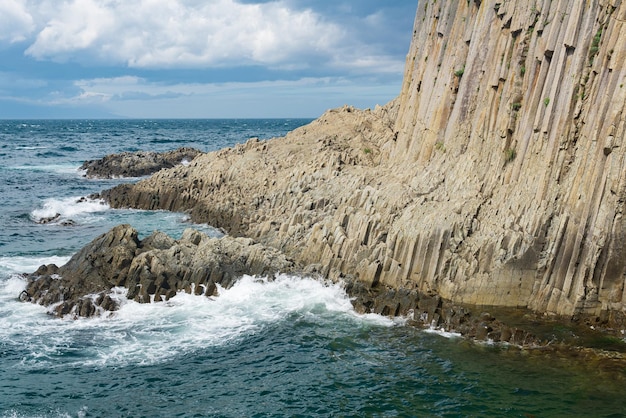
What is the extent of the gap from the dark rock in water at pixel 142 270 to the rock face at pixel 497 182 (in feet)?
9.81

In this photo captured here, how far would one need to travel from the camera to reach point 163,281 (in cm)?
3030

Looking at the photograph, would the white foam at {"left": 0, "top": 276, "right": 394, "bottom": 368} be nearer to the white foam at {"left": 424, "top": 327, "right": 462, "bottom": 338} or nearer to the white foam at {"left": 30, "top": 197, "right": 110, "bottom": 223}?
the white foam at {"left": 424, "top": 327, "right": 462, "bottom": 338}

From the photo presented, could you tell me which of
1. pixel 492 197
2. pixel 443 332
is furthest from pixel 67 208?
pixel 443 332

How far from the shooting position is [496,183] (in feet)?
98.0

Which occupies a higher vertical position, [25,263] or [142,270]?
[142,270]

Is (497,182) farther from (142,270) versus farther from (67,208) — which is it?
(67,208)

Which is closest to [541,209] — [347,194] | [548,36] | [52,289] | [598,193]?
[598,193]

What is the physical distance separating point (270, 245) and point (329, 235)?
4.46 metres

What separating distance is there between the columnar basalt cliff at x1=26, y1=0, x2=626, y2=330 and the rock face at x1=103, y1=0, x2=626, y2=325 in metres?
0.06

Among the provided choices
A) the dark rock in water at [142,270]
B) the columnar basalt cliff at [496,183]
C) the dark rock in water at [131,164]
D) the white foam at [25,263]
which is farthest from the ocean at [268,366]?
the dark rock in water at [131,164]

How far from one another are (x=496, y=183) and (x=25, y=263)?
26635mm

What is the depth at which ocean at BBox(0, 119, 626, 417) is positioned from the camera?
19.8 metres

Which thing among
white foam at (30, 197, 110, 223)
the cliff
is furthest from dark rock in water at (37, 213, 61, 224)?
the cliff

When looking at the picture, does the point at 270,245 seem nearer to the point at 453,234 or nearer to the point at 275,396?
the point at 453,234
